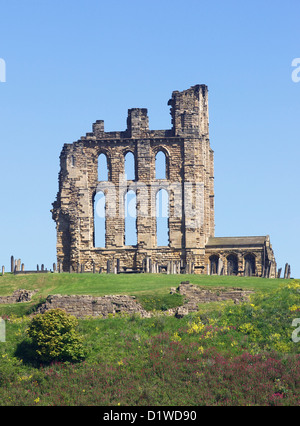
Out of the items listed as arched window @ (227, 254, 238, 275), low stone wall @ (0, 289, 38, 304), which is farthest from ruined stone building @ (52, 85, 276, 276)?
low stone wall @ (0, 289, 38, 304)

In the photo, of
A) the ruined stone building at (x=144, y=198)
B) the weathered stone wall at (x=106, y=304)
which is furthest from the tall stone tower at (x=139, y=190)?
the weathered stone wall at (x=106, y=304)

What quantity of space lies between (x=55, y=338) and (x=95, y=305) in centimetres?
692

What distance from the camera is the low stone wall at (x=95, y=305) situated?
4534 centimetres

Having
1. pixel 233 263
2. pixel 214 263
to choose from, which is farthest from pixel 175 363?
pixel 233 263

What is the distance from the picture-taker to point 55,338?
3884cm

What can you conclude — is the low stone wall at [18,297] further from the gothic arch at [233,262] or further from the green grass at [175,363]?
the gothic arch at [233,262]

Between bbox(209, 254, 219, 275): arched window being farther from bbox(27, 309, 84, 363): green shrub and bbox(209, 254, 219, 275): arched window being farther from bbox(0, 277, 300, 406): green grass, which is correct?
bbox(27, 309, 84, 363): green shrub

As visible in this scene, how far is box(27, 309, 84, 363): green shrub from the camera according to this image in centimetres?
3838

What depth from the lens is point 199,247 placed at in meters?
71.0

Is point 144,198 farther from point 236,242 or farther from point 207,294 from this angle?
point 207,294

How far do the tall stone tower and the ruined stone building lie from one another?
3.1 inches

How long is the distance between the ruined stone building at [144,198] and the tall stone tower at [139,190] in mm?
78

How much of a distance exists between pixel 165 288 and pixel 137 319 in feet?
22.0
